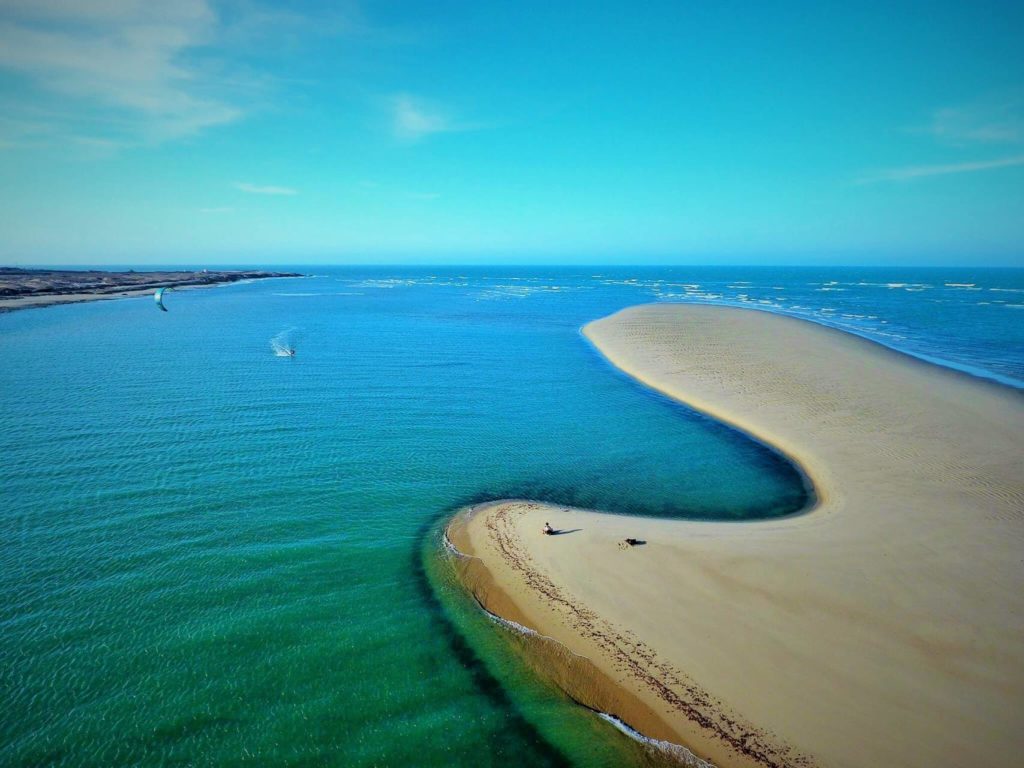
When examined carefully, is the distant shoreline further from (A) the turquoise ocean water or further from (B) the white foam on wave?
(B) the white foam on wave

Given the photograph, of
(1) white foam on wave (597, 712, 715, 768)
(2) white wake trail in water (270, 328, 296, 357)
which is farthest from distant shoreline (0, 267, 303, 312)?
(1) white foam on wave (597, 712, 715, 768)

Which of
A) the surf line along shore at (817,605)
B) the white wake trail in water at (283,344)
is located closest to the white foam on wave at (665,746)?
the surf line along shore at (817,605)

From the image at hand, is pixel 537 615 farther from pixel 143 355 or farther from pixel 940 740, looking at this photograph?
pixel 143 355

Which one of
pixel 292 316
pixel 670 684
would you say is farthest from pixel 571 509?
pixel 292 316

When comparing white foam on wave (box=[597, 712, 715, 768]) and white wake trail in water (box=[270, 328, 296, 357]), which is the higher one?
white wake trail in water (box=[270, 328, 296, 357])

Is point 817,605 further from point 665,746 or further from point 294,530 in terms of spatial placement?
point 294,530

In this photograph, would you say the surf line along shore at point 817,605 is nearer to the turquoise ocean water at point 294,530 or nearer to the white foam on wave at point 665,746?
the white foam on wave at point 665,746
